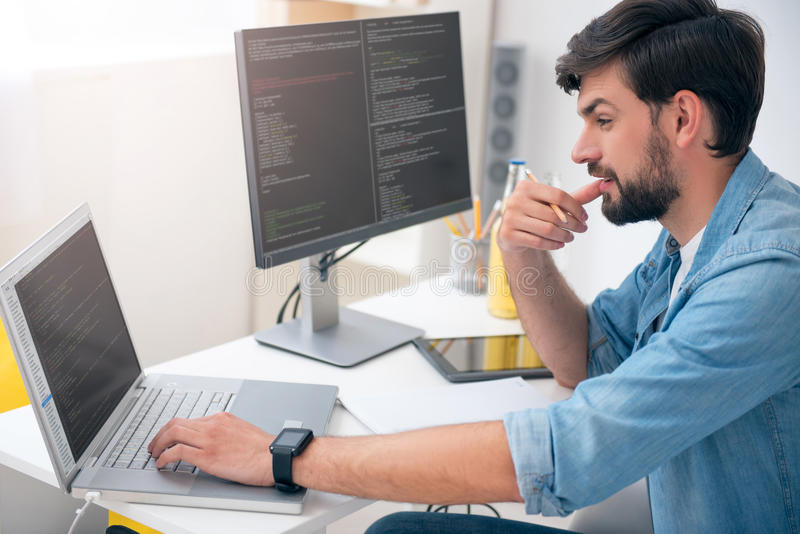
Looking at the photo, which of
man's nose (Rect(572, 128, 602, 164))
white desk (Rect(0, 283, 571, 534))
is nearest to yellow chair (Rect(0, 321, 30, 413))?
white desk (Rect(0, 283, 571, 534))

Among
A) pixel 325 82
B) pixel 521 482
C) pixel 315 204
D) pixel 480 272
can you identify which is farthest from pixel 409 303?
pixel 521 482

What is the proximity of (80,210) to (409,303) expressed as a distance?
78 cm

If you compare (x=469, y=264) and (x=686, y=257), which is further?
(x=469, y=264)

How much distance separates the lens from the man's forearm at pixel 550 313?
1372 millimetres

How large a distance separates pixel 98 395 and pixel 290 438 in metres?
0.28

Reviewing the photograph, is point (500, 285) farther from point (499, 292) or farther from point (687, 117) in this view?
point (687, 117)

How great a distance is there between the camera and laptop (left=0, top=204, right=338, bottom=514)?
0.93 meters

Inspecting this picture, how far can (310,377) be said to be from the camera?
4.42 ft

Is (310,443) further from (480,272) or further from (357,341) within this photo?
(480,272)

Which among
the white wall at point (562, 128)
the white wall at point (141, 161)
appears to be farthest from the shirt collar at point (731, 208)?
the white wall at point (141, 161)

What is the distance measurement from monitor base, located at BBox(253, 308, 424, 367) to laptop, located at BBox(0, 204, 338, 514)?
180 mm

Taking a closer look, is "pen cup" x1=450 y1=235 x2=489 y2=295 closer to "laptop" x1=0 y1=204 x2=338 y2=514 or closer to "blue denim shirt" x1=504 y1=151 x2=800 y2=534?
"laptop" x1=0 y1=204 x2=338 y2=514

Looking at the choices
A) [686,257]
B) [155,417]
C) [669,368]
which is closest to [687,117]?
[686,257]

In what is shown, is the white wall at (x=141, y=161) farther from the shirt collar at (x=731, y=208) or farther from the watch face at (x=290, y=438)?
the shirt collar at (x=731, y=208)
